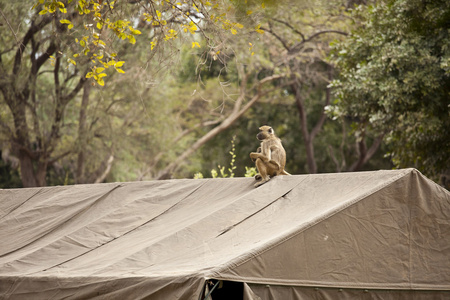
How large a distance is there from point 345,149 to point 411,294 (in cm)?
2169

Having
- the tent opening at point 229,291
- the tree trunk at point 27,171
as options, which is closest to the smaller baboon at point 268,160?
the tent opening at point 229,291

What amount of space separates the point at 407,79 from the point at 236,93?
18.0 ft

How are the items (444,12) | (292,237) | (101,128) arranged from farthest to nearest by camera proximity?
(101,128)
(444,12)
(292,237)

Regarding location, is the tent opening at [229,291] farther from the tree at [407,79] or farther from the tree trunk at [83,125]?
the tree trunk at [83,125]

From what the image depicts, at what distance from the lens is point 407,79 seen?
10.8 metres

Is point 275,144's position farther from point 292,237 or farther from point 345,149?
point 345,149

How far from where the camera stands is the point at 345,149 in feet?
85.3

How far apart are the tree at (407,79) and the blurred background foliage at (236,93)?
24mm

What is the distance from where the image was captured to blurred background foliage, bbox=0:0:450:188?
10750 mm

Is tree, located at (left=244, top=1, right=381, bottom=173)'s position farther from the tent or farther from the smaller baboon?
the tent

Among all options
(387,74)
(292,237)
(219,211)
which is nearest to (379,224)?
(292,237)

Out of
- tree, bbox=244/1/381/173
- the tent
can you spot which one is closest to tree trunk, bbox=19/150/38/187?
tree, bbox=244/1/381/173

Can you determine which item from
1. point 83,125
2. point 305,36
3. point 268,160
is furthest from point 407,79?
point 83,125

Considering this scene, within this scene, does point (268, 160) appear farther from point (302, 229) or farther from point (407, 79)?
point (407, 79)
